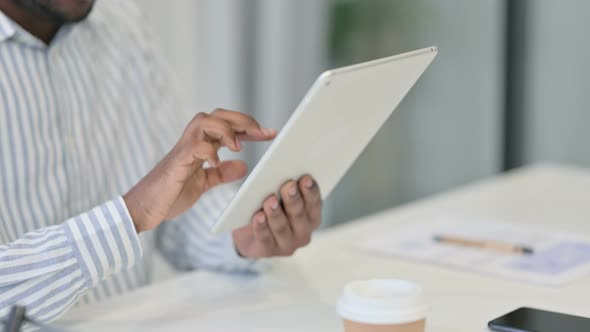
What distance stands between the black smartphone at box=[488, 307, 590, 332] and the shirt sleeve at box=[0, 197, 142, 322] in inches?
17.5

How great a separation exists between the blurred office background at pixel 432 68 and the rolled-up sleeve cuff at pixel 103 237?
1.41 meters

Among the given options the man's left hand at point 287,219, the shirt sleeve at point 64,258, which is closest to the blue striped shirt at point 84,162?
the shirt sleeve at point 64,258

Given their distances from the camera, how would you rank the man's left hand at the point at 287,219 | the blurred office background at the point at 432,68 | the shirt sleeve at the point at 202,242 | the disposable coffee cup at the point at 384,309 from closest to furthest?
the disposable coffee cup at the point at 384,309 → the man's left hand at the point at 287,219 → the shirt sleeve at the point at 202,242 → the blurred office background at the point at 432,68

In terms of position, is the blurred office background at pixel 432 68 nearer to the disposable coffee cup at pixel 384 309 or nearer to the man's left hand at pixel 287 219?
the man's left hand at pixel 287 219

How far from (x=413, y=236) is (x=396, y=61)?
0.58 m

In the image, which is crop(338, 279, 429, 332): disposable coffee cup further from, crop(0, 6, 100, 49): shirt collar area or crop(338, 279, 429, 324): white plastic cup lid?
crop(0, 6, 100, 49): shirt collar area

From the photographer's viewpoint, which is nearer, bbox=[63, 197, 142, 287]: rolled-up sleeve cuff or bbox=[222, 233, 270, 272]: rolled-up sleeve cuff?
bbox=[63, 197, 142, 287]: rolled-up sleeve cuff

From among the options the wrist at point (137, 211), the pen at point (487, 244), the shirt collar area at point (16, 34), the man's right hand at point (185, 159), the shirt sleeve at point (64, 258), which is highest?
the shirt collar area at point (16, 34)

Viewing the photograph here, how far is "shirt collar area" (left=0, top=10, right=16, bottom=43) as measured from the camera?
1.37 m

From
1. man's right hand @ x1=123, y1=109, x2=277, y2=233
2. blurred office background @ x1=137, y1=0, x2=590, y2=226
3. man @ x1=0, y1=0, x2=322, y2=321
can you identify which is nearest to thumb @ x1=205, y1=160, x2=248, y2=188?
man @ x1=0, y1=0, x2=322, y2=321

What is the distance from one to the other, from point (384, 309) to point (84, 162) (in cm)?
75

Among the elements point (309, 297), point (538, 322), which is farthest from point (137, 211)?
point (538, 322)

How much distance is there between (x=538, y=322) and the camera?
1.14 m

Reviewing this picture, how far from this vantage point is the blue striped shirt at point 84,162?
1.17m
